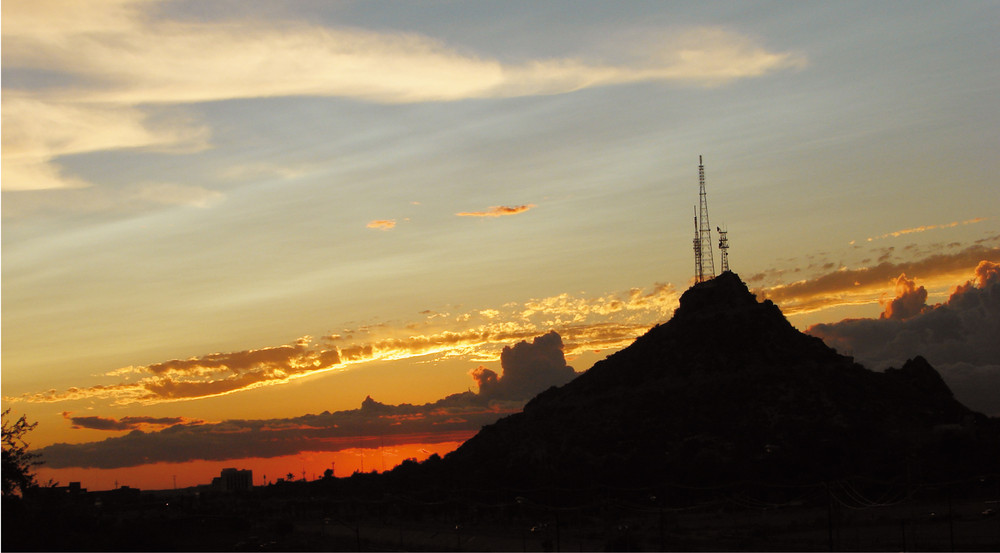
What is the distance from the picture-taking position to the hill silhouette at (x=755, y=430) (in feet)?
544

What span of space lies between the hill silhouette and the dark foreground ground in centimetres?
774

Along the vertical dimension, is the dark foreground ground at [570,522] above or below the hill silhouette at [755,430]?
below

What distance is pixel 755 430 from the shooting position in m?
178

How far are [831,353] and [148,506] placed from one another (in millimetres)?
137899

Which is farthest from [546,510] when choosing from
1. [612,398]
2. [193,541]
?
[193,541]

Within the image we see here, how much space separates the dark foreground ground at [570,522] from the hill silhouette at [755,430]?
7.74 m

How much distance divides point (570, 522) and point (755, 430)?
149 feet

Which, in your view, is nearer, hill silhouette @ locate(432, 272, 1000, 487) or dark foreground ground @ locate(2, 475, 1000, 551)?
dark foreground ground @ locate(2, 475, 1000, 551)

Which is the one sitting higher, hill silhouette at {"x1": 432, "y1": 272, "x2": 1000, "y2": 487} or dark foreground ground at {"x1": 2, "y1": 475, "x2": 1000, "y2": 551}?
hill silhouette at {"x1": 432, "y1": 272, "x2": 1000, "y2": 487}

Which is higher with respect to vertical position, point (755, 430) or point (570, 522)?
point (755, 430)

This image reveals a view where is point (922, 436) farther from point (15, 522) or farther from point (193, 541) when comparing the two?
point (15, 522)

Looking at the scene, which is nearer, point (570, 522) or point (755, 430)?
point (570, 522)

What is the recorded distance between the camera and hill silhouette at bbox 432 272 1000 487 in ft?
544

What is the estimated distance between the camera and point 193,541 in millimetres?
115500
